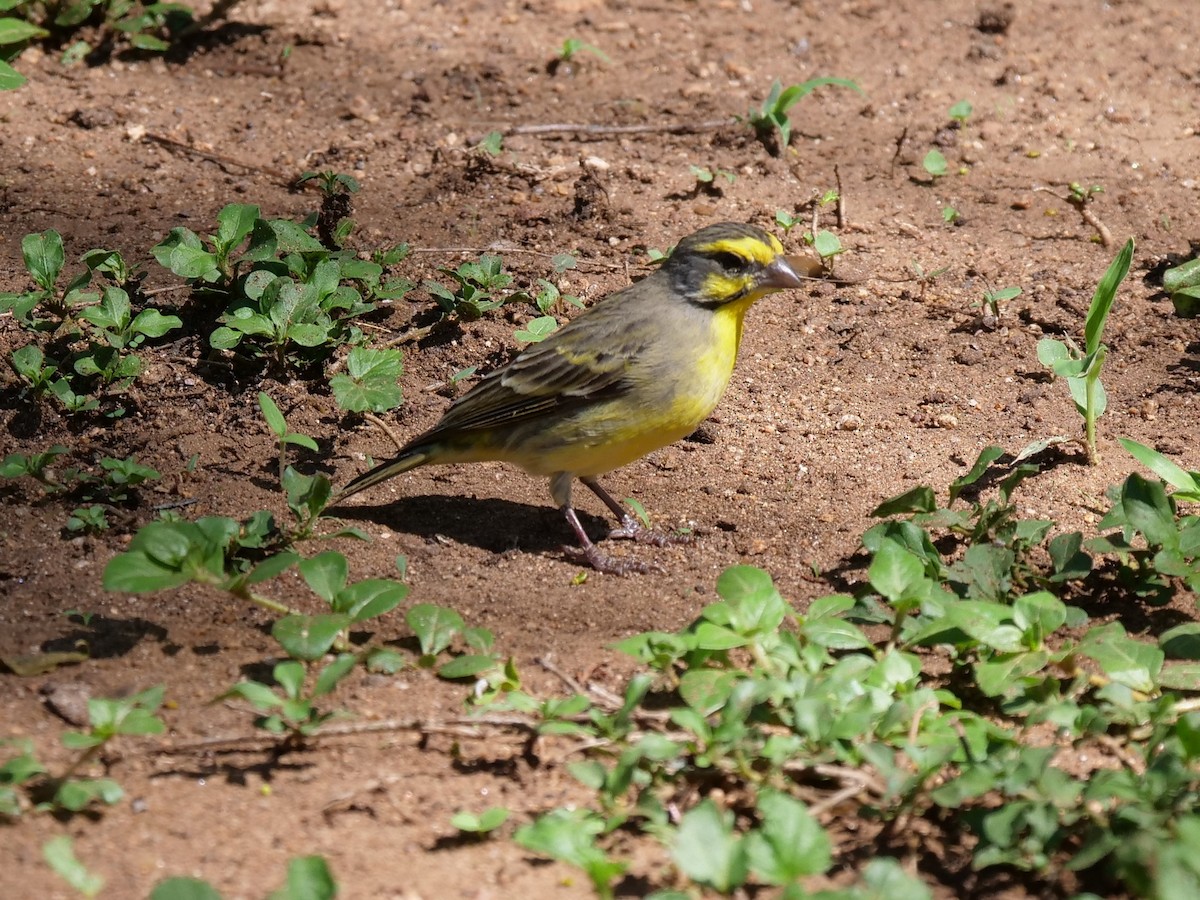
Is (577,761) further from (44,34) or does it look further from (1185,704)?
(44,34)

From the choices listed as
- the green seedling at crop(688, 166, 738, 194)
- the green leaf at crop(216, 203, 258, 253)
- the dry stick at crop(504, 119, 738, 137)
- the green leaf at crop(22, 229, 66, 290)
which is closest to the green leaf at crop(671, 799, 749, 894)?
the green leaf at crop(216, 203, 258, 253)

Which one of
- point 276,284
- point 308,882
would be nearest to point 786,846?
point 308,882

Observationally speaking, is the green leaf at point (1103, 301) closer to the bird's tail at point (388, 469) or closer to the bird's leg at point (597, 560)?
the bird's leg at point (597, 560)

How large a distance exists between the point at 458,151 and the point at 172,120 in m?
1.83

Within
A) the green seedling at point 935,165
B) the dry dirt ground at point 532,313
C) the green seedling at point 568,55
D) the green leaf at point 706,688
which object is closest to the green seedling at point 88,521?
the dry dirt ground at point 532,313

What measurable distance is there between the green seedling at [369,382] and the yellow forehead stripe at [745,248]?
152 centimetres

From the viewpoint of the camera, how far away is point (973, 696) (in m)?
4.31

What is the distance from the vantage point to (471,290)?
6.69m

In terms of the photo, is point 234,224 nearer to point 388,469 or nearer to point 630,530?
point 388,469

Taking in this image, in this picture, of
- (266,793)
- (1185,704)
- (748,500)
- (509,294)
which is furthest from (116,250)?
(1185,704)

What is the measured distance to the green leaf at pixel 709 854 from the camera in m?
3.13

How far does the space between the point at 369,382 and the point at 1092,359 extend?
10.3 ft

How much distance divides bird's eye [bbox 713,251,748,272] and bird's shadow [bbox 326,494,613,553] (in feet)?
4.30

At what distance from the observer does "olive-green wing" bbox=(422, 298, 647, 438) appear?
5.86m
